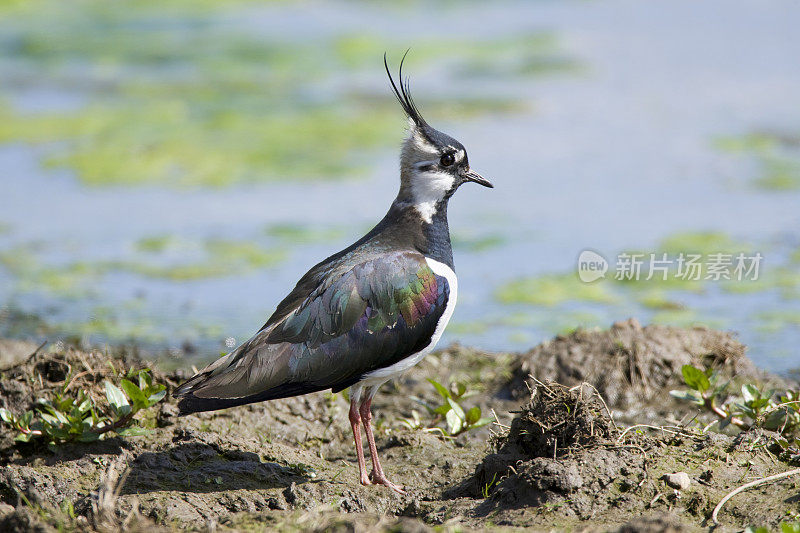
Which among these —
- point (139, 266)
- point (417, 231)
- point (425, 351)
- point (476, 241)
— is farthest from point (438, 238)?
point (139, 266)

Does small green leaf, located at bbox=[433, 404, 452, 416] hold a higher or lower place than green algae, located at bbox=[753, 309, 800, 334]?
lower

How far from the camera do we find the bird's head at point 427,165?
5219mm

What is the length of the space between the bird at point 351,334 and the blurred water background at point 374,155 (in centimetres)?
229

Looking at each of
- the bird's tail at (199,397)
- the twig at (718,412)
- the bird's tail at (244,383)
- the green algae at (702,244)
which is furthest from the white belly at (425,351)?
the green algae at (702,244)

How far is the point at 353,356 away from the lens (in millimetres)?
4574

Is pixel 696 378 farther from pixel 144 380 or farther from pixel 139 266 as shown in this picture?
pixel 139 266

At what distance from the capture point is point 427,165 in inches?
207

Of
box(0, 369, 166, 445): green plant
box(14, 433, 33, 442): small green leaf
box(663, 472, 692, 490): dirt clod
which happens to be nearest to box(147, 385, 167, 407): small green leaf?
box(0, 369, 166, 445): green plant

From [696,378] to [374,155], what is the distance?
6.41 metres

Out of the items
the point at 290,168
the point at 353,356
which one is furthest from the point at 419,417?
the point at 290,168

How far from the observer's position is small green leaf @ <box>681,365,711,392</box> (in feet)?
15.9

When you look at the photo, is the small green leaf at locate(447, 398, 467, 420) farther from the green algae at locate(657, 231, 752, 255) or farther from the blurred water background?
the green algae at locate(657, 231, 752, 255)

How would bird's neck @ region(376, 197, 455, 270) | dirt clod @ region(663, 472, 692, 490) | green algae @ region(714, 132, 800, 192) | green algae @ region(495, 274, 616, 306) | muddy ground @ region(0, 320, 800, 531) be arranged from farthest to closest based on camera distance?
green algae @ region(714, 132, 800, 192) < green algae @ region(495, 274, 616, 306) < bird's neck @ region(376, 197, 455, 270) < dirt clod @ region(663, 472, 692, 490) < muddy ground @ region(0, 320, 800, 531)

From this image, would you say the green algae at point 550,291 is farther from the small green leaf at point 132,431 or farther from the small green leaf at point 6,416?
the small green leaf at point 6,416
